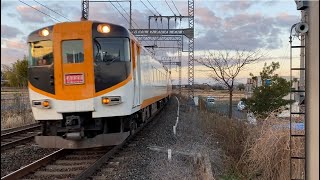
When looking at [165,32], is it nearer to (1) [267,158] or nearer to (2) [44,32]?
(2) [44,32]

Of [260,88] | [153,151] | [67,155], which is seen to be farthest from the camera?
[260,88]

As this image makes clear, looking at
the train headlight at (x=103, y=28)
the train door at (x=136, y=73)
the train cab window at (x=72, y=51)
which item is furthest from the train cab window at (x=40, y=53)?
the train door at (x=136, y=73)

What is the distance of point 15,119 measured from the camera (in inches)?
763

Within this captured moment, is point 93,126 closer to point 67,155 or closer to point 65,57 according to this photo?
point 67,155

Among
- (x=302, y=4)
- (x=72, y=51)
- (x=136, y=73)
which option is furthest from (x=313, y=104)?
(x=136, y=73)

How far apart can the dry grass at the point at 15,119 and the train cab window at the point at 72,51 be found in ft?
32.4

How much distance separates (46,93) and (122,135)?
200 cm

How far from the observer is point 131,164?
8.52 metres

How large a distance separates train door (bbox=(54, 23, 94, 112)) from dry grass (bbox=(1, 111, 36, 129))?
9.81m

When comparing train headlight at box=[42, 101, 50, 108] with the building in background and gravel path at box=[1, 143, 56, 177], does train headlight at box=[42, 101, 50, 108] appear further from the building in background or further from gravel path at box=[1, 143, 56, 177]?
the building in background

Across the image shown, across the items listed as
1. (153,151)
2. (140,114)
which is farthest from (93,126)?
(140,114)

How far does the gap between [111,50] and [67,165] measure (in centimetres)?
282

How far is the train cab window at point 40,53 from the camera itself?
9.12 metres

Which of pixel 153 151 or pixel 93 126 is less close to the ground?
pixel 93 126
